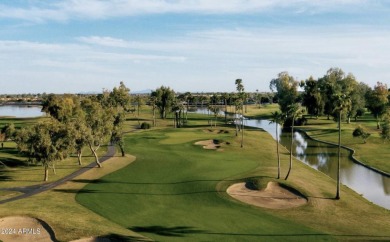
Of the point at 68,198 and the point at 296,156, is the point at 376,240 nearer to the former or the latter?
the point at 68,198

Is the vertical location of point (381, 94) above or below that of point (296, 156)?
above

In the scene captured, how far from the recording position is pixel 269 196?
175 ft

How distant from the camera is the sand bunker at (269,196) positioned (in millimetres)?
50094

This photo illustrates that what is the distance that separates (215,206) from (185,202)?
4.36 metres

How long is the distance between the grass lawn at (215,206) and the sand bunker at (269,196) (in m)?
1.50

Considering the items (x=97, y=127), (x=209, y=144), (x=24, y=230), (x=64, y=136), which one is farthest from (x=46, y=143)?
(x=209, y=144)

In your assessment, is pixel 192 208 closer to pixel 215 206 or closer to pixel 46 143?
pixel 215 206

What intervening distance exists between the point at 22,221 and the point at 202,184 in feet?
87.4

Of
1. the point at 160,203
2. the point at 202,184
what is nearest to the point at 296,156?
the point at 202,184

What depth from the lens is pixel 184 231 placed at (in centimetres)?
3981

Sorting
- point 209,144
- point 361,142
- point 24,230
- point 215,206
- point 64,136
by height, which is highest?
point 64,136

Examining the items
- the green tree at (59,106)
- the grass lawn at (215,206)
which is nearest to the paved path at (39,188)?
the grass lawn at (215,206)

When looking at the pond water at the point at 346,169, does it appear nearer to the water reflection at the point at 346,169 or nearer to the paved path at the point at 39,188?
the water reflection at the point at 346,169

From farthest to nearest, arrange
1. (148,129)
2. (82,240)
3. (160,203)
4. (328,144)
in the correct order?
(148,129) → (328,144) → (160,203) → (82,240)
